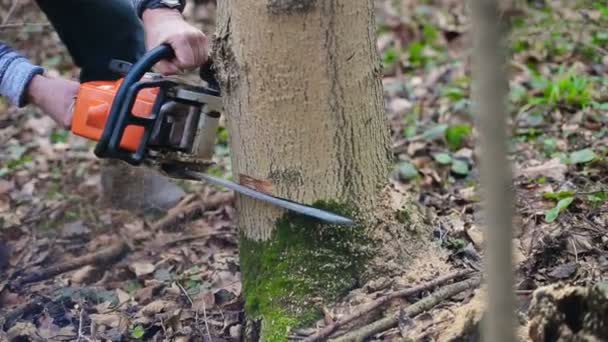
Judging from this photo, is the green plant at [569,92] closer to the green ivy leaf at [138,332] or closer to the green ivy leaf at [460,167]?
the green ivy leaf at [460,167]

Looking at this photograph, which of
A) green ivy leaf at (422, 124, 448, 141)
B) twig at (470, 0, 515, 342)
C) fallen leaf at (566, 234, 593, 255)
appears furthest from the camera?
green ivy leaf at (422, 124, 448, 141)

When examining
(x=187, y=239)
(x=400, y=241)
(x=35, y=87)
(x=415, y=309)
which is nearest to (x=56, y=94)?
(x=35, y=87)

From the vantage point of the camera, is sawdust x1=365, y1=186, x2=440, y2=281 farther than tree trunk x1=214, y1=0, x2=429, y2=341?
Yes

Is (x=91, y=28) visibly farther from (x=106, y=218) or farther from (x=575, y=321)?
(x=575, y=321)

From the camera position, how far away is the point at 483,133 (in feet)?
3.75

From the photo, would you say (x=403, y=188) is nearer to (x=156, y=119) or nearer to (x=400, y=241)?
(x=400, y=241)

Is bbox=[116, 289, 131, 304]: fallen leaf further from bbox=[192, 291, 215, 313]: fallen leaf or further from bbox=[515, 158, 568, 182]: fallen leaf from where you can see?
bbox=[515, 158, 568, 182]: fallen leaf

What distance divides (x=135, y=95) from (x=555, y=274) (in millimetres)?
1307

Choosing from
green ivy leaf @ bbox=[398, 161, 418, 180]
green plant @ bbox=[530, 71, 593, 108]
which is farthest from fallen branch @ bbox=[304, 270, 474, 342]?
green plant @ bbox=[530, 71, 593, 108]

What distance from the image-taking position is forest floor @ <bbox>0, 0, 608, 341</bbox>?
2.52 m

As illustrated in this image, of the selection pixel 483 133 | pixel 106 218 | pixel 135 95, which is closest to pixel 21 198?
pixel 106 218

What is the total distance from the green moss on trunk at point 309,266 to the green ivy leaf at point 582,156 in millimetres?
1295

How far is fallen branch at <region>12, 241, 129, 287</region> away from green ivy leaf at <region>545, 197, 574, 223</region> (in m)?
1.62

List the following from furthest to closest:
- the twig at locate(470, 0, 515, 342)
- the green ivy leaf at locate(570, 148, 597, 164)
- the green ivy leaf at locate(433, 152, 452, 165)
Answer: the green ivy leaf at locate(433, 152, 452, 165), the green ivy leaf at locate(570, 148, 597, 164), the twig at locate(470, 0, 515, 342)
